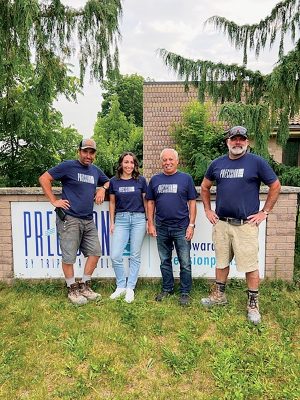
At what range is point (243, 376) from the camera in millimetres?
2426

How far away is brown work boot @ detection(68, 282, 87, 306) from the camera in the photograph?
353 cm

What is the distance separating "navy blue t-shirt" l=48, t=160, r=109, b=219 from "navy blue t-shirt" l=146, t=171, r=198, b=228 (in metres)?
0.69

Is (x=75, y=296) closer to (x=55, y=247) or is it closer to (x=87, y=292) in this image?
(x=87, y=292)

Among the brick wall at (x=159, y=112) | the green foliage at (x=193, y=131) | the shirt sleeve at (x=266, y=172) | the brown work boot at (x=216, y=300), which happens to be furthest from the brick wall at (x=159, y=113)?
the shirt sleeve at (x=266, y=172)

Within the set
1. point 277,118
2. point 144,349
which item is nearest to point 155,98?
point 277,118

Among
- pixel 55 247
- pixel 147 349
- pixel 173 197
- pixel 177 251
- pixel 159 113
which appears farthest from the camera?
pixel 159 113

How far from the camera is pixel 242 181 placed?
9.83 ft

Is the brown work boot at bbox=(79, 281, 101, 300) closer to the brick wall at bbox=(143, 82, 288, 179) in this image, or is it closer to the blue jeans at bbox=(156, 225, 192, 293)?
the blue jeans at bbox=(156, 225, 192, 293)

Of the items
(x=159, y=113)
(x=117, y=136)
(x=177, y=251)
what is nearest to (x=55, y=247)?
(x=177, y=251)

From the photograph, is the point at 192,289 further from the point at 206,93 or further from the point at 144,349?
the point at 206,93

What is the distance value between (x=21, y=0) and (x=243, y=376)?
426 centimetres

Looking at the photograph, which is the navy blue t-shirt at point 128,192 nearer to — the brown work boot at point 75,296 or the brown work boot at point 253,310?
the brown work boot at point 75,296

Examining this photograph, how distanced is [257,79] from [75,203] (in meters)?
3.55

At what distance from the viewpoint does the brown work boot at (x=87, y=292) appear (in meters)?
3.63
